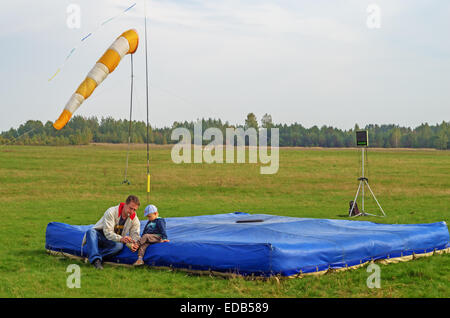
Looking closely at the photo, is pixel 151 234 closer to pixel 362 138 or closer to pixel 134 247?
pixel 134 247

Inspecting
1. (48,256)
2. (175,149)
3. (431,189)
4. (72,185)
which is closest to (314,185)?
(431,189)

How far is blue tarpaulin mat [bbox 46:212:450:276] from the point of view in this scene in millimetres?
7988

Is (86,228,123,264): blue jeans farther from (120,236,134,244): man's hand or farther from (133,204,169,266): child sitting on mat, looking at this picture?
(133,204,169,266): child sitting on mat

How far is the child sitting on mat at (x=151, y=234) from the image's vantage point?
9.02 meters

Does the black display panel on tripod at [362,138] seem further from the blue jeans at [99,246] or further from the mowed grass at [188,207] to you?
the blue jeans at [99,246]

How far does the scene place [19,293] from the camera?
734cm

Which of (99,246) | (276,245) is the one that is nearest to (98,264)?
(99,246)

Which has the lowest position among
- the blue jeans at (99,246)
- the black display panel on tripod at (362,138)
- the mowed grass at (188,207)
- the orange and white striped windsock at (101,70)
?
the mowed grass at (188,207)

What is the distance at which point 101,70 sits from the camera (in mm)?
12945

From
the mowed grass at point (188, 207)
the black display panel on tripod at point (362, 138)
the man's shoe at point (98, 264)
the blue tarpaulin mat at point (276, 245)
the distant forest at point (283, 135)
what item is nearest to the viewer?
the mowed grass at point (188, 207)

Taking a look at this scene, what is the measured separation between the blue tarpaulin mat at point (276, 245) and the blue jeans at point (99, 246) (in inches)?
5.3

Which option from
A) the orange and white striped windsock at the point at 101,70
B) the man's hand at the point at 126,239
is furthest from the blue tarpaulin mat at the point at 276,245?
the orange and white striped windsock at the point at 101,70

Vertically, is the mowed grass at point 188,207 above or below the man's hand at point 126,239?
below
